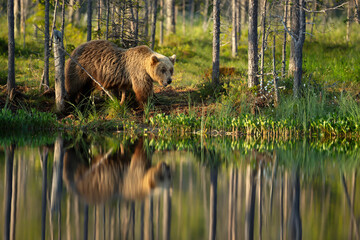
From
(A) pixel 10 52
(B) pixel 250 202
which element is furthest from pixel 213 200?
(A) pixel 10 52

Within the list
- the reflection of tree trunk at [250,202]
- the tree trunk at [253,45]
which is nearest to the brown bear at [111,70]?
the tree trunk at [253,45]

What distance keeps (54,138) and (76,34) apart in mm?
18509

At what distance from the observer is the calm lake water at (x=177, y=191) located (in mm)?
5188

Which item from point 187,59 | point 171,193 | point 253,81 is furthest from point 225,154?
point 187,59

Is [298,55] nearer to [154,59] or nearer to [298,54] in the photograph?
[298,54]

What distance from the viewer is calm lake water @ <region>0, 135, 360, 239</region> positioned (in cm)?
519

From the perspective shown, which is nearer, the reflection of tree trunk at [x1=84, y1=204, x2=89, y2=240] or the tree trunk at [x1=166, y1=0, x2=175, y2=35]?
the reflection of tree trunk at [x1=84, y1=204, x2=89, y2=240]

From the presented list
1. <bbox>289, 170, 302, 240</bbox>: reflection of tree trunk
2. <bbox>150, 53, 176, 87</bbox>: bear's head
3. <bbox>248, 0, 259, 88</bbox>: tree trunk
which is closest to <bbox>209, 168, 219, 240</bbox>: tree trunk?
<bbox>289, 170, 302, 240</bbox>: reflection of tree trunk

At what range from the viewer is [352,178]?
7668 millimetres

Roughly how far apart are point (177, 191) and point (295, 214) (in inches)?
69.0

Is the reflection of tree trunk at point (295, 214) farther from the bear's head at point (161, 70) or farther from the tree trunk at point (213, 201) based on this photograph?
the bear's head at point (161, 70)

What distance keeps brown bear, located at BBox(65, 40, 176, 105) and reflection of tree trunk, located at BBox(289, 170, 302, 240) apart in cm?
747

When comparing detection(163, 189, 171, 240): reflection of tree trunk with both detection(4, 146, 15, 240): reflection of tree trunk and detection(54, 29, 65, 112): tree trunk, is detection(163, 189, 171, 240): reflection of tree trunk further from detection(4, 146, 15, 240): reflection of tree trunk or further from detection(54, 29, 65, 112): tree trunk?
detection(54, 29, 65, 112): tree trunk

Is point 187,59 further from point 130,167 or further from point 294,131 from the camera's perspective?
point 130,167
